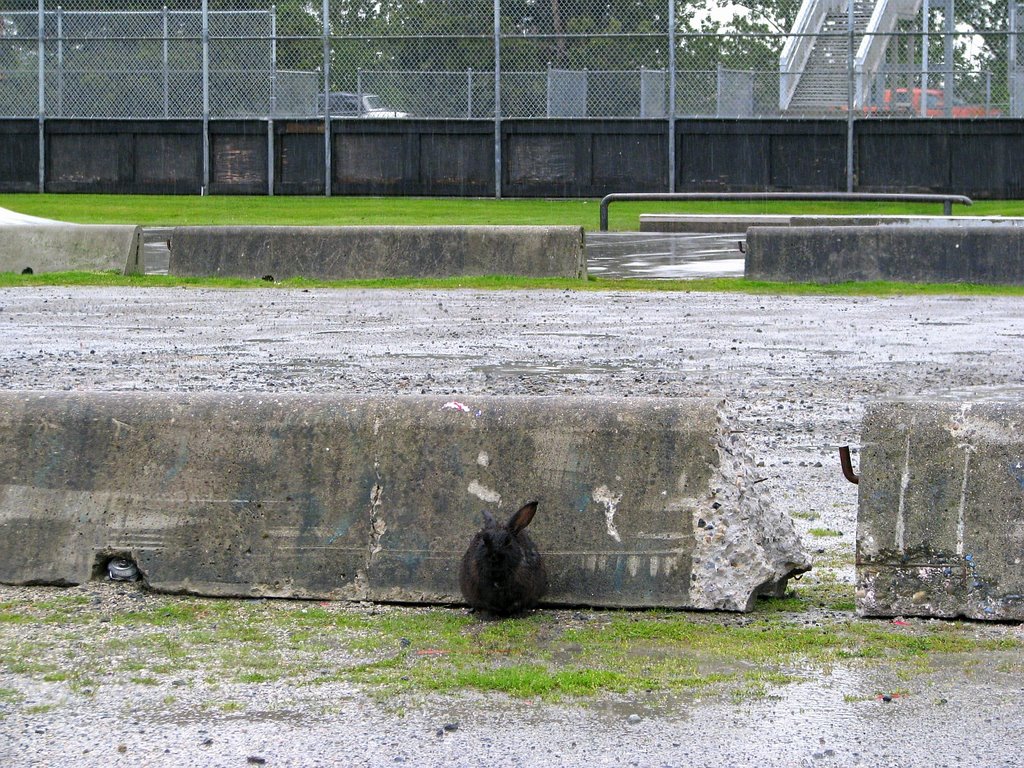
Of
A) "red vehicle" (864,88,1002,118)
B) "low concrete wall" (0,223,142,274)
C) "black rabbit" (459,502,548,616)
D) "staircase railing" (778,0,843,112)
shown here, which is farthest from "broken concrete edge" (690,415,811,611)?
"red vehicle" (864,88,1002,118)

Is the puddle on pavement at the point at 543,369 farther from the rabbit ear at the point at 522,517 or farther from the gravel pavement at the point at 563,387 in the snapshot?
the rabbit ear at the point at 522,517

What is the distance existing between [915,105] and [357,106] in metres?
11.8

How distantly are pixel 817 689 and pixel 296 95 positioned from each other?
97.3 ft

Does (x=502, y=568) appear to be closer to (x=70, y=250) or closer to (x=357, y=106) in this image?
(x=70, y=250)

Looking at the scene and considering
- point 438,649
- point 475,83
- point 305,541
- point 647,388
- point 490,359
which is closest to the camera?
point 438,649

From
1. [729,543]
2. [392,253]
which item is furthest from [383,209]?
[729,543]

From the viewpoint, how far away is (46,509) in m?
5.88

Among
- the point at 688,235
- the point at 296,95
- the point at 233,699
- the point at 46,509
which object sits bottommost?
the point at 233,699

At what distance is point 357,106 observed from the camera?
109ft

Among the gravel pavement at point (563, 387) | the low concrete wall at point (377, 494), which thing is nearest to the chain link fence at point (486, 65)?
the gravel pavement at point (563, 387)

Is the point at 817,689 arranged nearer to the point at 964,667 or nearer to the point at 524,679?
the point at 964,667

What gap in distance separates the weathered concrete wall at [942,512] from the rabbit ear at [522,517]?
116 cm

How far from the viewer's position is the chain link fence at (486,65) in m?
31.9

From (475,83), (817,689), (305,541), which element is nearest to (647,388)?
(305,541)
